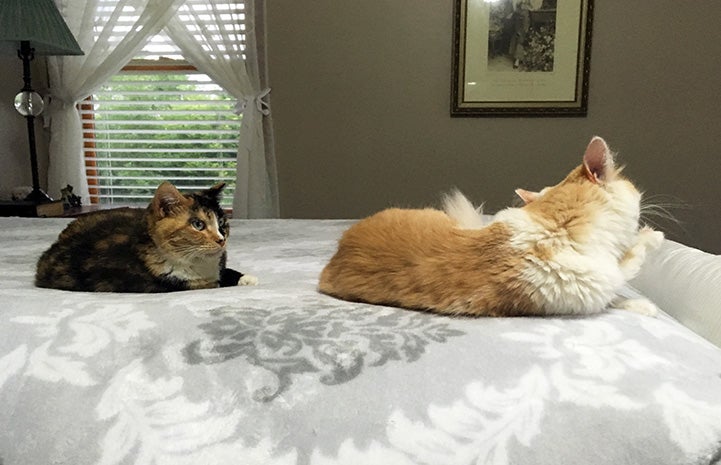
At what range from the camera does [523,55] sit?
2447 millimetres

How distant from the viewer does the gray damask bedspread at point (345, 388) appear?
56cm

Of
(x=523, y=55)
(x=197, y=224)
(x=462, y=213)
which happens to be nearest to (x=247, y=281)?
(x=197, y=224)

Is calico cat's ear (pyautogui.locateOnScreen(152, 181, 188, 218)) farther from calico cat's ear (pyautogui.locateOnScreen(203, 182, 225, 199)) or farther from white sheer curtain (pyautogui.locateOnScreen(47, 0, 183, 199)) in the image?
white sheer curtain (pyautogui.locateOnScreen(47, 0, 183, 199))

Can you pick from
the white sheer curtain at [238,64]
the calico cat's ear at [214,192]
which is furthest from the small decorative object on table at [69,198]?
the calico cat's ear at [214,192]

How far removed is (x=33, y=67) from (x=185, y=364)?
2733 mm

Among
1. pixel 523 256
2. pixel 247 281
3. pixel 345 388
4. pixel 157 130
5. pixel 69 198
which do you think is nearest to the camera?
pixel 345 388

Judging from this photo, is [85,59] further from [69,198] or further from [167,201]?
[167,201]

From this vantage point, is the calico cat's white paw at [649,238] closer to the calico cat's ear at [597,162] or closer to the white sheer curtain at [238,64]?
the calico cat's ear at [597,162]

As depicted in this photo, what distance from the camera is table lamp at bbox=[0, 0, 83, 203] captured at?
2.12 meters

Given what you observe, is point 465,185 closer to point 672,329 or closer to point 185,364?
point 672,329

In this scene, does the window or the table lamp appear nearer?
the table lamp

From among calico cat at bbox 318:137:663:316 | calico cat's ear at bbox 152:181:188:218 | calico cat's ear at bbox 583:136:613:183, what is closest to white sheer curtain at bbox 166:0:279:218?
calico cat's ear at bbox 152:181:188:218

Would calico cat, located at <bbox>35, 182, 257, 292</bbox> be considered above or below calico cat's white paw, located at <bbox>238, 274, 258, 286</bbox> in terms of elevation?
above

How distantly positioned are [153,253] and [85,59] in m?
2.18
